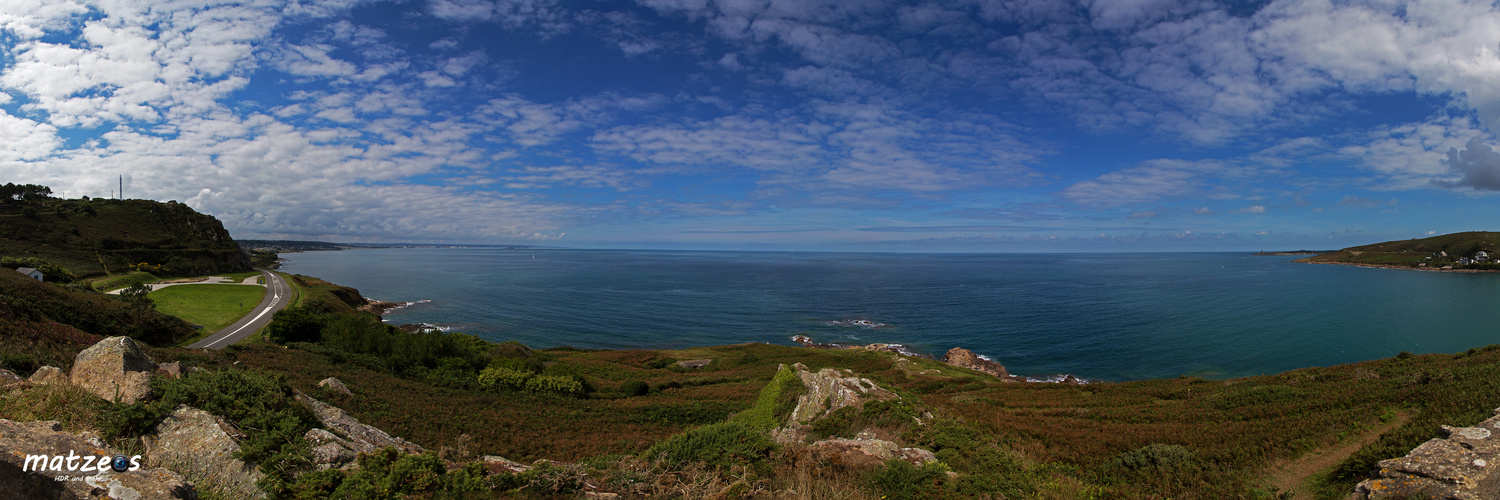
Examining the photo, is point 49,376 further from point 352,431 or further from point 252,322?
point 252,322

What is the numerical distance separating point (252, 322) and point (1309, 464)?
6913 cm

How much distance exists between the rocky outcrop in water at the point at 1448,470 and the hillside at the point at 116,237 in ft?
372

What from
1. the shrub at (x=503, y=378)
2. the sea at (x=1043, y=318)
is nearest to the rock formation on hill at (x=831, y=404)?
the shrub at (x=503, y=378)

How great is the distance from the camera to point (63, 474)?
5164mm

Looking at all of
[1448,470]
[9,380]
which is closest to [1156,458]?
[1448,470]

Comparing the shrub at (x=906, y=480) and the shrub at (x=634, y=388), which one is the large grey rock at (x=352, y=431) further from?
the shrub at (x=634, y=388)

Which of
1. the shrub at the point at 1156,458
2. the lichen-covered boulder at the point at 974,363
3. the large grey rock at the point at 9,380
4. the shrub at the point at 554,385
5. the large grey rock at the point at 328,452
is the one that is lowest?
the lichen-covered boulder at the point at 974,363

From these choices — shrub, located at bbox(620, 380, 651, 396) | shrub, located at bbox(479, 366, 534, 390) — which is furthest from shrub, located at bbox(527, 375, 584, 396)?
shrub, located at bbox(620, 380, 651, 396)

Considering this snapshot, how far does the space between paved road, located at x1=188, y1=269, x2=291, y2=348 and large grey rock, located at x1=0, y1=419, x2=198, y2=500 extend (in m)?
38.9

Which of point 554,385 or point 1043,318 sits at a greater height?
point 554,385

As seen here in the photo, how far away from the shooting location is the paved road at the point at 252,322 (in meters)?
38.6

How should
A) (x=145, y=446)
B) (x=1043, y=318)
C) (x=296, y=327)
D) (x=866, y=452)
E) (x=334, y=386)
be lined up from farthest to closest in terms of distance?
(x=1043, y=318) → (x=296, y=327) → (x=334, y=386) → (x=866, y=452) → (x=145, y=446)

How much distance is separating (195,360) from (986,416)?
27.7 m

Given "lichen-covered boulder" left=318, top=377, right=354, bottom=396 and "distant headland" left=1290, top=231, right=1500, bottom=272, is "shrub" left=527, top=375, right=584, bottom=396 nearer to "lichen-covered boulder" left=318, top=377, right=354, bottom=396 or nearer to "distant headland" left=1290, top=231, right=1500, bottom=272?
"lichen-covered boulder" left=318, top=377, right=354, bottom=396
